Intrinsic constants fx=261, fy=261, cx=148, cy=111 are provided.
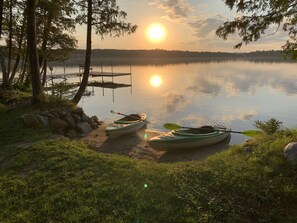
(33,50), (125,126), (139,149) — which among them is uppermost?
(33,50)

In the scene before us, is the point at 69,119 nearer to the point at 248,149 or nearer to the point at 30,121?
the point at 30,121

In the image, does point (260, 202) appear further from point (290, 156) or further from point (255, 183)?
point (290, 156)

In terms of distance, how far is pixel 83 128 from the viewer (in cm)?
1542

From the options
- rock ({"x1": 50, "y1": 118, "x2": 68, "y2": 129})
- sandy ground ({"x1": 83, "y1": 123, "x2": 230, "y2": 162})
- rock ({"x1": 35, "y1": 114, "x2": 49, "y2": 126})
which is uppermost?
rock ({"x1": 35, "y1": 114, "x2": 49, "y2": 126})

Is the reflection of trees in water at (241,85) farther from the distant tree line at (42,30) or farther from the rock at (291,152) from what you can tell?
the rock at (291,152)

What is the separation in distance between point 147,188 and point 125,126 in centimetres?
977

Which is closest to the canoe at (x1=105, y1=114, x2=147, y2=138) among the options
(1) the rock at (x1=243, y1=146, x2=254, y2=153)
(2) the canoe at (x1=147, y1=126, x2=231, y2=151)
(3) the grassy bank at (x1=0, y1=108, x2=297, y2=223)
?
(2) the canoe at (x1=147, y1=126, x2=231, y2=151)

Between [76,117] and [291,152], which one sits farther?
[76,117]

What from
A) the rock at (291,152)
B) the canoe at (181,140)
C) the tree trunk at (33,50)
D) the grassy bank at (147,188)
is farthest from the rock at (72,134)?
the rock at (291,152)

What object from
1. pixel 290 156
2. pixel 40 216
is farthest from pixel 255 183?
pixel 40 216

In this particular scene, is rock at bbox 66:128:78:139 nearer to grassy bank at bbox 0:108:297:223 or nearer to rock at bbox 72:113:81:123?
rock at bbox 72:113:81:123

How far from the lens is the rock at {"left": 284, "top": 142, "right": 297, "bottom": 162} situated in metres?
6.75

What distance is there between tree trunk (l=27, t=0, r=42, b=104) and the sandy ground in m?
3.62

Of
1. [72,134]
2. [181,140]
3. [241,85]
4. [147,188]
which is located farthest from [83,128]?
[241,85]
